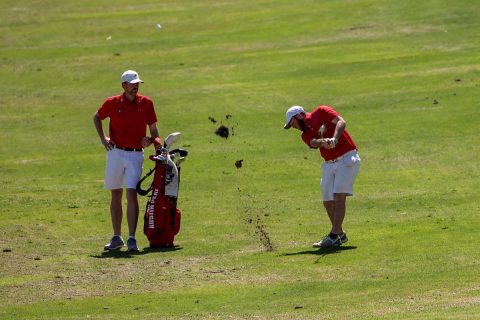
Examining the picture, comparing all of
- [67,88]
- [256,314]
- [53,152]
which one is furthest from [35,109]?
[256,314]

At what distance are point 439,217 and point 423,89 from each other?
12584 millimetres

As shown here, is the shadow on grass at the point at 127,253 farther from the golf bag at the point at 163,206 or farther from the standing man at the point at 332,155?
the standing man at the point at 332,155

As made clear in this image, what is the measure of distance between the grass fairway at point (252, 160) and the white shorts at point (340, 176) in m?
0.76

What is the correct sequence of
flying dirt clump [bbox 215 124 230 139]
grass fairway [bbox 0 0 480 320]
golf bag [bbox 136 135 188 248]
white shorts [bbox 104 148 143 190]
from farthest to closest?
flying dirt clump [bbox 215 124 230 139] < white shorts [bbox 104 148 143 190] < golf bag [bbox 136 135 188 248] < grass fairway [bbox 0 0 480 320]

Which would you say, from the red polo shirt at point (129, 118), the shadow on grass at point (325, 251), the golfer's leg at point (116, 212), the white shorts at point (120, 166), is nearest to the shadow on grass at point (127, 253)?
the golfer's leg at point (116, 212)

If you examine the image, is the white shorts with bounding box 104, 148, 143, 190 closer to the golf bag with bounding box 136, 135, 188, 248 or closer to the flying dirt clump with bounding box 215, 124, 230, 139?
the golf bag with bounding box 136, 135, 188, 248

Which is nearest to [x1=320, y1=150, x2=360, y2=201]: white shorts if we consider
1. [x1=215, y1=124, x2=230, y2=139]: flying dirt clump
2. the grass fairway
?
the grass fairway

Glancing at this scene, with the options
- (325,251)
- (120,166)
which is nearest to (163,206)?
(120,166)

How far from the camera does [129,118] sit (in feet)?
58.8

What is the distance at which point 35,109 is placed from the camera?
32594mm

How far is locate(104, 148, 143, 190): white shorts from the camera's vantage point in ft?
58.9

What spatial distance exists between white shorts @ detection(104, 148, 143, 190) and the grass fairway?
3.19ft

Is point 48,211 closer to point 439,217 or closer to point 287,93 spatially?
point 439,217

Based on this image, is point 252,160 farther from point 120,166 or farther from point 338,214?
point 338,214
